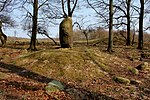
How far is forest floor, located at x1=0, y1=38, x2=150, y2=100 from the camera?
11297 millimetres

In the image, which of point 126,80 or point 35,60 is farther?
point 35,60

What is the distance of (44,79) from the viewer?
13.2 meters

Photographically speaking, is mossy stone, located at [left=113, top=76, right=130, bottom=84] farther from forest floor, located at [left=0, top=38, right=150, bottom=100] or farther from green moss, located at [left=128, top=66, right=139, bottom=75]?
green moss, located at [left=128, top=66, right=139, bottom=75]

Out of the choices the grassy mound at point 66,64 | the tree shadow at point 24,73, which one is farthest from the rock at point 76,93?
the grassy mound at point 66,64

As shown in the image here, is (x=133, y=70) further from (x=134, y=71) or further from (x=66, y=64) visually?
(x=66, y=64)

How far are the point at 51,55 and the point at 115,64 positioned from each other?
3.80 metres

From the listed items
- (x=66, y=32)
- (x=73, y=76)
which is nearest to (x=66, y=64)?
(x=73, y=76)

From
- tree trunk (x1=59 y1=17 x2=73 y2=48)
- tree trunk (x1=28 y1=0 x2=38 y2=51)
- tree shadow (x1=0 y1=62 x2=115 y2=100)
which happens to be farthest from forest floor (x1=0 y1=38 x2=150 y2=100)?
tree trunk (x1=28 y1=0 x2=38 y2=51)

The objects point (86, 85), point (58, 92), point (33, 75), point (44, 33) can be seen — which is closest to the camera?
point (58, 92)

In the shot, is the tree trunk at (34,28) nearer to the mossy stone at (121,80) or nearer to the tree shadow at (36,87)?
the tree shadow at (36,87)

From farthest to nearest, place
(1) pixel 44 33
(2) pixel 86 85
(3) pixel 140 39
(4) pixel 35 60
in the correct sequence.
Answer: (1) pixel 44 33, (3) pixel 140 39, (4) pixel 35 60, (2) pixel 86 85

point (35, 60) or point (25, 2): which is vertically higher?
point (25, 2)

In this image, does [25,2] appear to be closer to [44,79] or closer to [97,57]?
[97,57]

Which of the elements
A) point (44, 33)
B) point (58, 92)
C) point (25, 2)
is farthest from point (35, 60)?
point (44, 33)
